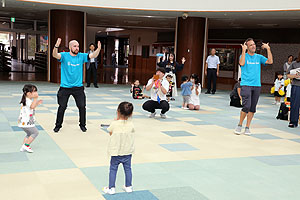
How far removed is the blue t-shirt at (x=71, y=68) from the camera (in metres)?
6.48

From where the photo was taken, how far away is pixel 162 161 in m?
5.11

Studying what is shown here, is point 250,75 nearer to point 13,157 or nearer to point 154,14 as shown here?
point 13,157

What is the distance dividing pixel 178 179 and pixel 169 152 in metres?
1.24

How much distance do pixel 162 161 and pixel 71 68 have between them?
8.30 ft

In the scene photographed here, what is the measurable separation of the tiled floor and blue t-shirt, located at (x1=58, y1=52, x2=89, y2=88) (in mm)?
897

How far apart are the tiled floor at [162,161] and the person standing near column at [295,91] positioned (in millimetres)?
321

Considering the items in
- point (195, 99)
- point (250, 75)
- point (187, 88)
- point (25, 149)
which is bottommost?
point (25, 149)

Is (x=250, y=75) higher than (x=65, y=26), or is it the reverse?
(x=65, y=26)

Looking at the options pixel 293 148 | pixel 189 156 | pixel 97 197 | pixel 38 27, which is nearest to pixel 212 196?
pixel 97 197

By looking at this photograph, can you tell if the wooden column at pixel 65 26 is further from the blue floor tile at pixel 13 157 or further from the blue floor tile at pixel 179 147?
the blue floor tile at pixel 13 157

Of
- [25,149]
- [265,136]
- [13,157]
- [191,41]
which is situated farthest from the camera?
[191,41]

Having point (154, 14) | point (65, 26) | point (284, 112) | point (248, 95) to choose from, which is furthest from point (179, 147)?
point (65, 26)

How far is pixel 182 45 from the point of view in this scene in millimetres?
16922

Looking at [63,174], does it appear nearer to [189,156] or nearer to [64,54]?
[189,156]
